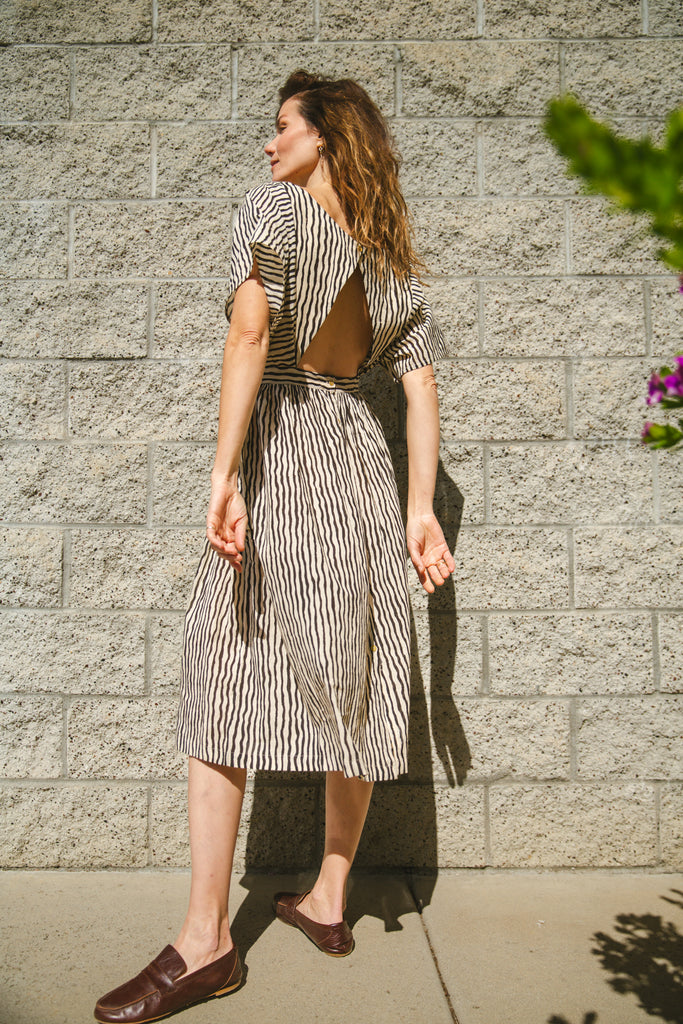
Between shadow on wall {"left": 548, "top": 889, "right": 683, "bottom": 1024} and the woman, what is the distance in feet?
2.30

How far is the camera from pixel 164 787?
93.7 inches

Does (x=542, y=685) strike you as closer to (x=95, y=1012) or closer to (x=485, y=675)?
(x=485, y=675)

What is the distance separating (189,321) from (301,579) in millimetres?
1198

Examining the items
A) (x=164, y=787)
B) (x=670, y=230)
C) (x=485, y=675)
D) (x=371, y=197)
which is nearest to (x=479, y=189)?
(x=371, y=197)

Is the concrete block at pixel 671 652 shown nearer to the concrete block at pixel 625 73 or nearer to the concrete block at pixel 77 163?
the concrete block at pixel 625 73

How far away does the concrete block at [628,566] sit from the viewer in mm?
2428

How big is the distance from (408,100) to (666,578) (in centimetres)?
187

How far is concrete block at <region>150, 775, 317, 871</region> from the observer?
2.38m

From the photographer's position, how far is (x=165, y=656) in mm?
2396

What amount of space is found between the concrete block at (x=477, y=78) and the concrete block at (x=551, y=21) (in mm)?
49

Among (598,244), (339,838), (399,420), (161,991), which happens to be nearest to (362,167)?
(399,420)

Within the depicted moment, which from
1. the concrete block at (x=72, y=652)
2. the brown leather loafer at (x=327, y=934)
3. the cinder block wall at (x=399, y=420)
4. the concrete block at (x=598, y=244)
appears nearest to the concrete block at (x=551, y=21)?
the cinder block wall at (x=399, y=420)

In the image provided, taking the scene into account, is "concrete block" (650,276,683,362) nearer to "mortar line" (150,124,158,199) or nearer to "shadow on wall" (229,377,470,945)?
"shadow on wall" (229,377,470,945)

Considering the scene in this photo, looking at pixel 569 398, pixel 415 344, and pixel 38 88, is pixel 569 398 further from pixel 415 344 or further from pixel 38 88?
pixel 38 88
